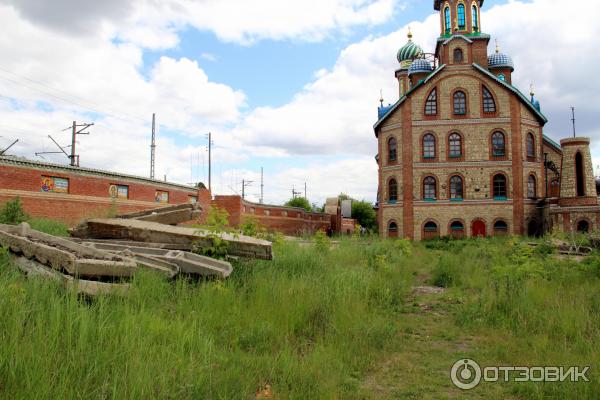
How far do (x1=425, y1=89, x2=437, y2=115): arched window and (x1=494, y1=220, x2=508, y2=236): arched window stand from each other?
824cm

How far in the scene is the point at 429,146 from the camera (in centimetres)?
2792

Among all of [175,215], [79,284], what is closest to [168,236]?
[175,215]

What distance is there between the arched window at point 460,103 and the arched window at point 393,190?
6017mm

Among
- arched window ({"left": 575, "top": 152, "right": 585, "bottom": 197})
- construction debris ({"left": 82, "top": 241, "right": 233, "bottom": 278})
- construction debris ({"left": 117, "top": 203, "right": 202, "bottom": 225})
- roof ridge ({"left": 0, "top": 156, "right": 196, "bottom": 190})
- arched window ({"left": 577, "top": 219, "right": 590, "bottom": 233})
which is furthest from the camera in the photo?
arched window ({"left": 575, "top": 152, "right": 585, "bottom": 197})

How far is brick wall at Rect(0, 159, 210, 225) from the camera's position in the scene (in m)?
16.6

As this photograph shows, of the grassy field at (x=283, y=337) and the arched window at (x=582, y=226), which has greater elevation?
the arched window at (x=582, y=226)

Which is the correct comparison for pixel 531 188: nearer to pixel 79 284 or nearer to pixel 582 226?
pixel 582 226

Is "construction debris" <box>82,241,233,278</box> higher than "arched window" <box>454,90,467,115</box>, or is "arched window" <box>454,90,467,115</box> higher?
"arched window" <box>454,90,467,115</box>

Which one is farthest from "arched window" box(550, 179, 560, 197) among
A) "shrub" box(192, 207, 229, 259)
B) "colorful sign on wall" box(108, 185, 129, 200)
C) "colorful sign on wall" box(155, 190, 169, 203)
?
"shrub" box(192, 207, 229, 259)

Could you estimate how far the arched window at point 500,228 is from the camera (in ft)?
87.6

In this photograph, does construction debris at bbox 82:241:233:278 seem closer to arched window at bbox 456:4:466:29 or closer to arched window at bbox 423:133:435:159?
arched window at bbox 423:133:435:159

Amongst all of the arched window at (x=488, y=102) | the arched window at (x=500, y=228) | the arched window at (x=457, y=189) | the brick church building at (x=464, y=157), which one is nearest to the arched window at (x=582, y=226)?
the brick church building at (x=464, y=157)

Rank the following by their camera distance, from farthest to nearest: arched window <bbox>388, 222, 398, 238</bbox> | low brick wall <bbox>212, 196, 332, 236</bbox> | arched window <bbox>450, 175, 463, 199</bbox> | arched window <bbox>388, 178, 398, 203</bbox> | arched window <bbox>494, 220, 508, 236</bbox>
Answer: arched window <bbox>388, 178, 398, 203</bbox>
arched window <bbox>388, 222, 398, 238</bbox>
low brick wall <bbox>212, 196, 332, 236</bbox>
arched window <bbox>450, 175, 463, 199</bbox>
arched window <bbox>494, 220, 508, 236</bbox>

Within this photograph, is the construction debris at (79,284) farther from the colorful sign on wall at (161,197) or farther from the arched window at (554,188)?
the arched window at (554,188)
